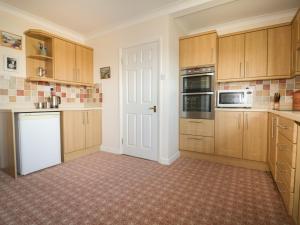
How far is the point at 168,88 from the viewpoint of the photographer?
2.76 meters

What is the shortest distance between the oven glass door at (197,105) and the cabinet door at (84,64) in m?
2.06

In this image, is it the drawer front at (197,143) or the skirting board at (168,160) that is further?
the drawer front at (197,143)

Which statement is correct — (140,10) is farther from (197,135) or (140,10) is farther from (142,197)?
(142,197)

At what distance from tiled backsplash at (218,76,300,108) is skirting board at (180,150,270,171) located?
1.05m

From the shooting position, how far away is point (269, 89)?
113 inches

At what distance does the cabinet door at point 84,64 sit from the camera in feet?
11.0

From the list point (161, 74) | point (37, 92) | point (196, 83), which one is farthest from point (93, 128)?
point (196, 83)

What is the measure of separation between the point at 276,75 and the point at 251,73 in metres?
0.34

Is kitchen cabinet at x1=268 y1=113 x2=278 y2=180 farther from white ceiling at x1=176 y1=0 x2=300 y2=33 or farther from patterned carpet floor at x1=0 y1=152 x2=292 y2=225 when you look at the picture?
white ceiling at x1=176 y1=0 x2=300 y2=33

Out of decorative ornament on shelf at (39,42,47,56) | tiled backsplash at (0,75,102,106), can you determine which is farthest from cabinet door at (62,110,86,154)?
decorative ornament on shelf at (39,42,47,56)

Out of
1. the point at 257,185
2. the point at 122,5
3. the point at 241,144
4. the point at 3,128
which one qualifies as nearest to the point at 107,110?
the point at 3,128

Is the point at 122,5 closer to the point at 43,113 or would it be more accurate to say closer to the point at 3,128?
the point at 43,113

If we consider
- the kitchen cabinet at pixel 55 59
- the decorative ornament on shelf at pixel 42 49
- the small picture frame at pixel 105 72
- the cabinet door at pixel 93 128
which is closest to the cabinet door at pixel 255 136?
the small picture frame at pixel 105 72

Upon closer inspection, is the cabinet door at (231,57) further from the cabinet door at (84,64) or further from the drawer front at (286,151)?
the cabinet door at (84,64)
